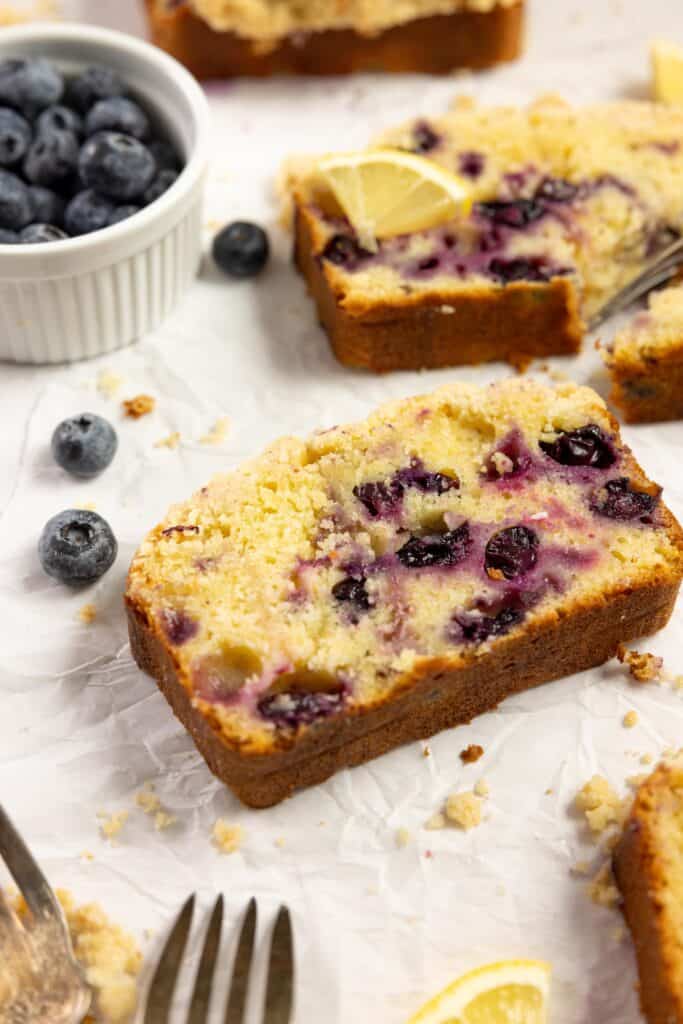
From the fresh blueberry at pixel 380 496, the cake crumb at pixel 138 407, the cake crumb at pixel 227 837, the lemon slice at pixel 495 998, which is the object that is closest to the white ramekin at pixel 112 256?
the cake crumb at pixel 138 407

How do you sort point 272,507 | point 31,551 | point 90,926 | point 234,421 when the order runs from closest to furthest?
point 90,926 → point 272,507 → point 31,551 → point 234,421

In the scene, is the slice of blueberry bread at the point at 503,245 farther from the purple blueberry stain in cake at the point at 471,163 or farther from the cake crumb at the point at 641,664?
the cake crumb at the point at 641,664

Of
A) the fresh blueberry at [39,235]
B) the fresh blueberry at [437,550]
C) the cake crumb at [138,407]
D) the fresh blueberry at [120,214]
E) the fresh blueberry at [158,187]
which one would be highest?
the fresh blueberry at [158,187]

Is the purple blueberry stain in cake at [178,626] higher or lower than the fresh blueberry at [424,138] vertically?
lower

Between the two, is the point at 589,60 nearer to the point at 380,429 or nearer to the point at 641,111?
the point at 641,111

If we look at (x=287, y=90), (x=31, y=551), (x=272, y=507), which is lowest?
(x=31, y=551)

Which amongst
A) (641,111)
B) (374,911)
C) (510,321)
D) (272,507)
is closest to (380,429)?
(272,507)
